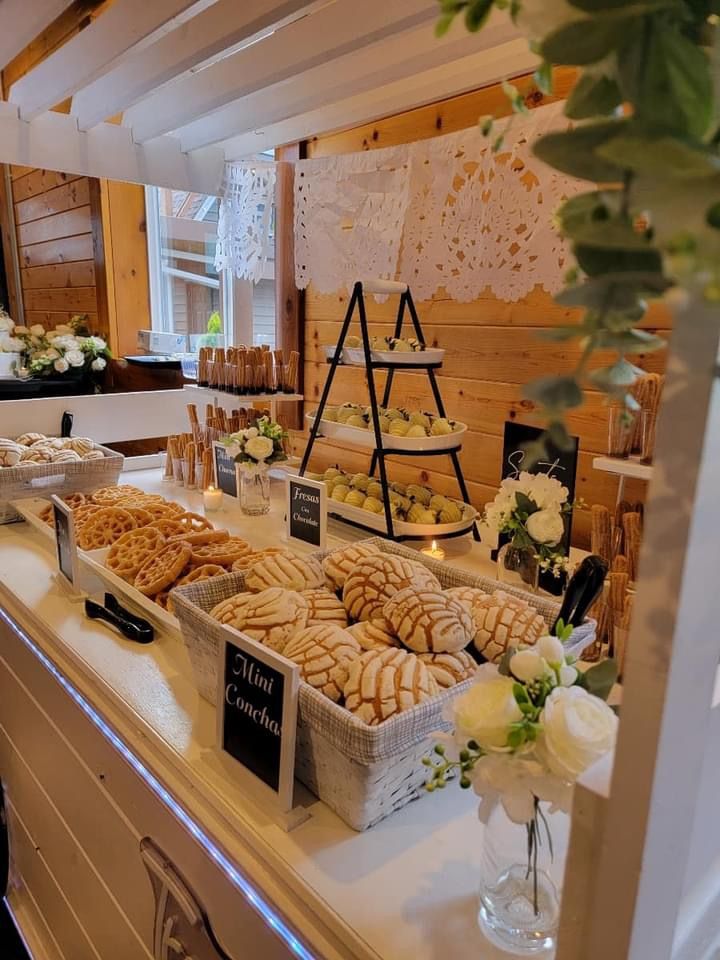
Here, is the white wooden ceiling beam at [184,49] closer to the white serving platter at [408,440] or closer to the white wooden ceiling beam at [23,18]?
the white wooden ceiling beam at [23,18]

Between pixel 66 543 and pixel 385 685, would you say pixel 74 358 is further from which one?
pixel 385 685

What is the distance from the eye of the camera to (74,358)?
2.60m

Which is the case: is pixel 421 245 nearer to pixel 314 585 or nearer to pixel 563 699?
pixel 314 585

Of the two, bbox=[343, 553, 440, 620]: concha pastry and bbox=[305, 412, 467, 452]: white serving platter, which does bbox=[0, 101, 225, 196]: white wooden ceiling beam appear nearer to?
bbox=[305, 412, 467, 452]: white serving platter

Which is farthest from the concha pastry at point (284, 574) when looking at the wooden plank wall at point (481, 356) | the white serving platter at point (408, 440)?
the wooden plank wall at point (481, 356)

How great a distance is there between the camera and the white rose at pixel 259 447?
1748mm

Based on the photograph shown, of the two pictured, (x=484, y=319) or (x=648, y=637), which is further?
(x=484, y=319)

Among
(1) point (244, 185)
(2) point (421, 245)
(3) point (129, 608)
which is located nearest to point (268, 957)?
(3) point (129, 608)

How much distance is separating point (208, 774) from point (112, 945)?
23.2 inches

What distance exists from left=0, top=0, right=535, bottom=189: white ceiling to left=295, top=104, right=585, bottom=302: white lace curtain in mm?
134

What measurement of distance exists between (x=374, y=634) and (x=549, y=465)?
686 millimetres

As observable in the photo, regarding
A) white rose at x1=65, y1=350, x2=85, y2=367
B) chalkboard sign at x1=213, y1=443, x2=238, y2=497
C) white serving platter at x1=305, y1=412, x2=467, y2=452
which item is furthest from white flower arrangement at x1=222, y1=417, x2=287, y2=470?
white rose at x1=65, y1=350, x2=85, y2=367

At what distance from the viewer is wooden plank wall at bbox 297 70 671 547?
1.59 metres

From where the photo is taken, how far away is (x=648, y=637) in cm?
→ 39
